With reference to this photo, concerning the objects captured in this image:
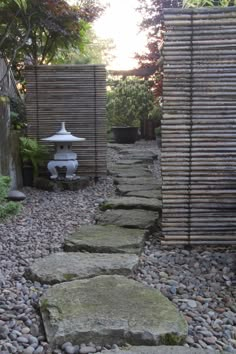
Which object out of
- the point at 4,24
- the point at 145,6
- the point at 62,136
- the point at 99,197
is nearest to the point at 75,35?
the point at 4,24

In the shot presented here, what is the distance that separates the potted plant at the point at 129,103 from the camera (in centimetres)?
1145

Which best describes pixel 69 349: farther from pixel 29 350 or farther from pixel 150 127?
pixel 150 127

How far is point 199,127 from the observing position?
3.10m

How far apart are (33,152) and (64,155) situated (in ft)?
1.15

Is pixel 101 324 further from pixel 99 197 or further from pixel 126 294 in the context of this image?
pixel 99 197

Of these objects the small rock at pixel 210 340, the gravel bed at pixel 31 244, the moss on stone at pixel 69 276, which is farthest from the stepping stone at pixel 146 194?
the small rock at pixel 210 340

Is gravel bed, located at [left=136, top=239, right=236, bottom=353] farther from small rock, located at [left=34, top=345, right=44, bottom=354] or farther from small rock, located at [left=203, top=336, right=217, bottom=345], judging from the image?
small rock, located at [left=34, top=345, right=44, bottom=354]

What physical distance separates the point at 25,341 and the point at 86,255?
968mm

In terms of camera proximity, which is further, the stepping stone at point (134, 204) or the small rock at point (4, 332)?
the stepping stone at point (134, 204)

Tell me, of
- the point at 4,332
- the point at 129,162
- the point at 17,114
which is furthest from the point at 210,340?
the point at 129,162

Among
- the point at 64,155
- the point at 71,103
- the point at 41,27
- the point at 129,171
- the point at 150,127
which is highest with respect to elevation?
the point at 41,27

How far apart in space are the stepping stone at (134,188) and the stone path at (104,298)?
4.40 feet

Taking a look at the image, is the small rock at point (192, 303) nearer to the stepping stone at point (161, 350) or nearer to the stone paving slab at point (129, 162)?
the stepping stone at point (161, 350)

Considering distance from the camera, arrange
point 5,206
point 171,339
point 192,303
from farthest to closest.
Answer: point 5,206 < point 192,303 < point 171,339
